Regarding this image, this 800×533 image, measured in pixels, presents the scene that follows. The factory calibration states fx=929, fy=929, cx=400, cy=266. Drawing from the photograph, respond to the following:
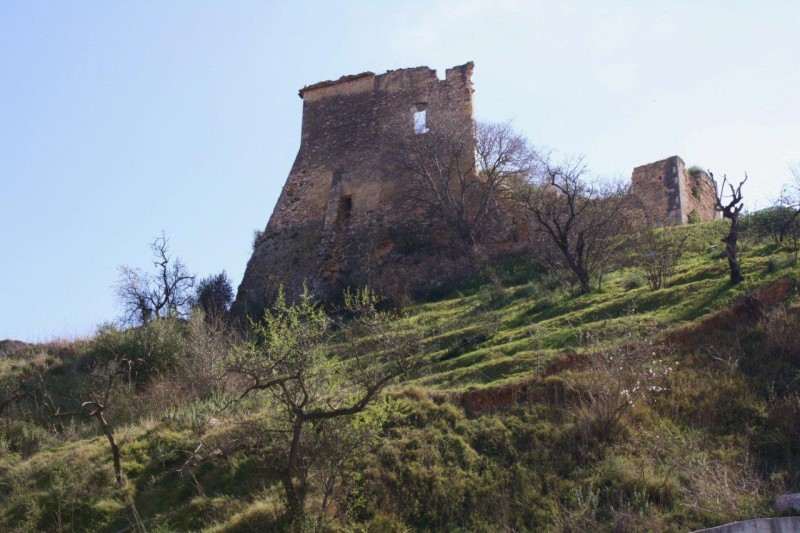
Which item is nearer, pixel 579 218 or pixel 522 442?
pixel 522 442

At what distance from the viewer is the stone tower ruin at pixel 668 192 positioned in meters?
26.0

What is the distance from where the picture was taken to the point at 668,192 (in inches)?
1043

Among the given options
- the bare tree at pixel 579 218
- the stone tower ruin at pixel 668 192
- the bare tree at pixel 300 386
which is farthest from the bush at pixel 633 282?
the bare tree at pixel 300 386

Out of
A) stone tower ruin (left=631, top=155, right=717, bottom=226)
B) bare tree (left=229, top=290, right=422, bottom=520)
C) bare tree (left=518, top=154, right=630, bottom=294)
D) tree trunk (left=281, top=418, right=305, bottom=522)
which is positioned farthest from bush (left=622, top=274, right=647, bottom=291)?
tree trunk (left=281, top=418, right=305, bottom=522)

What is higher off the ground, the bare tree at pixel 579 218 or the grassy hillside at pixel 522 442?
the bare tree at pixel 579 218

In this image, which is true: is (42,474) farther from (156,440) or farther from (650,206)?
(650,206)

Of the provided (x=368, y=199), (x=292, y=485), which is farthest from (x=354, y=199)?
(x=292, y=485)

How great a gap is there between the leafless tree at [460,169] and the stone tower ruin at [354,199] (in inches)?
18.9

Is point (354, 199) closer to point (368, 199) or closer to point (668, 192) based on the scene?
point (368, 199)

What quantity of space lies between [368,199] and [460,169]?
2815 mm

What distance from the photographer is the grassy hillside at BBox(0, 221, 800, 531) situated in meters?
11.6

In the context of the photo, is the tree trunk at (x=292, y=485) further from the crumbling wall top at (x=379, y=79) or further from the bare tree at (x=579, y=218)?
the crumbling wall top at (x=379, y=79)

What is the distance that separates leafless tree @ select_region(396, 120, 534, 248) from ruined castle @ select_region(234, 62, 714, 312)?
0.97 feet

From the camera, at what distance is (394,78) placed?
28.0 meters
